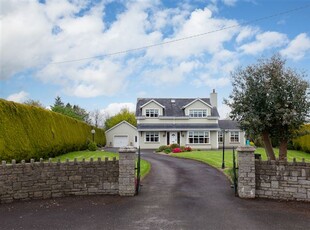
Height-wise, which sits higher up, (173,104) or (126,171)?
(173,104)

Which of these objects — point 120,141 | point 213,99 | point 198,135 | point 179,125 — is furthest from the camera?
point 120,141

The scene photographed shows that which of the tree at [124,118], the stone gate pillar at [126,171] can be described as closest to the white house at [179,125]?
the tree at [124,118]

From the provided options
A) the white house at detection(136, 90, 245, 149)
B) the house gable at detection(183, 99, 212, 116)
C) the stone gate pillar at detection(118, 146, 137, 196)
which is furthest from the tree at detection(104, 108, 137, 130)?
the stone gate pillar at detection(118, 146, 137, 196)

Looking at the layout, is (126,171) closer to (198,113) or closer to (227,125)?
(198,113)

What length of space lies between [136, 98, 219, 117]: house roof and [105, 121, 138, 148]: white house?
22.2ft

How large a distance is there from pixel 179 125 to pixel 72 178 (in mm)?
34030

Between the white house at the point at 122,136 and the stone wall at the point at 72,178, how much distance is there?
39304mm

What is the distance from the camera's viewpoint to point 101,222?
8.08m

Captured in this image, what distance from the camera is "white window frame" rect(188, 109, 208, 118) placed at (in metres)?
45.0

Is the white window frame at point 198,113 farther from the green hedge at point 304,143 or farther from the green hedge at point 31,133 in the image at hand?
the green hedge at point 31,133

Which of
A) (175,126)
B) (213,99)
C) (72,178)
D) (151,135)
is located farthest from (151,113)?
(72,178)

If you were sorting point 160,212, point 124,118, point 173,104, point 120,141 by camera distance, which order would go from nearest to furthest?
point 160,212 < point 173,104 < point 120,141 < point 124,118

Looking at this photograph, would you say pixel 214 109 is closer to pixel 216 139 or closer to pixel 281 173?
pixel 216 139

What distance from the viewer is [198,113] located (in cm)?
4509
